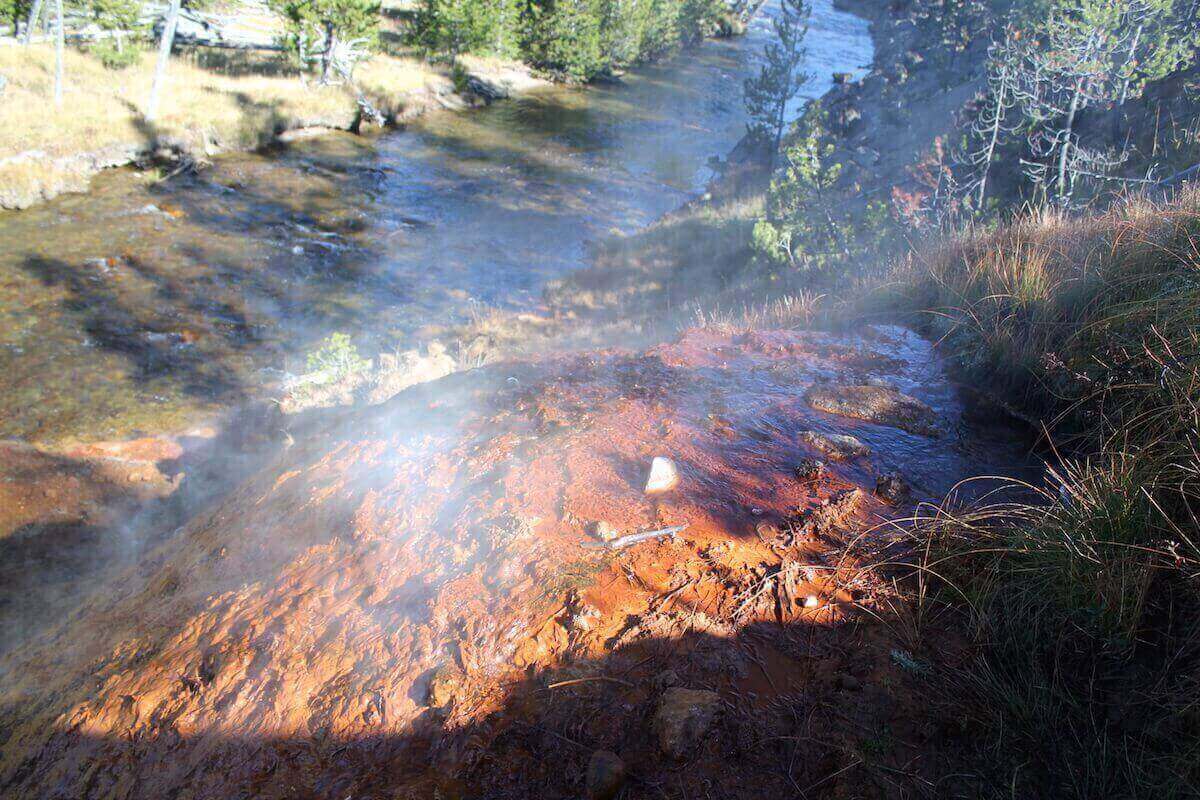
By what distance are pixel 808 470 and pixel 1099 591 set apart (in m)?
1.48

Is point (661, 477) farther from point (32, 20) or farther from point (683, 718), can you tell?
point (32, 20)

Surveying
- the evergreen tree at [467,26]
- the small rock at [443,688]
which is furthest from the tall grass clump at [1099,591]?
the evergreen tree at [467,26]

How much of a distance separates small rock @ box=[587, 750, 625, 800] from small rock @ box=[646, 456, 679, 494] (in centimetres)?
146

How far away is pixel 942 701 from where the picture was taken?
7.68 feet

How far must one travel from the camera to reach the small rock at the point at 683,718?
229 cm

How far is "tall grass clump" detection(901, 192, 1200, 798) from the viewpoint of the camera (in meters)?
2.05

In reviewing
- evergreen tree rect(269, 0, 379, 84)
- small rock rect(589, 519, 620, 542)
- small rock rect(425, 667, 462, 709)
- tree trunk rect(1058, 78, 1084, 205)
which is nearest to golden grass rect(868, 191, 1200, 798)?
small rock rect(589, 519, 620, 542)

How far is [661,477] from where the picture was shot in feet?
11.7

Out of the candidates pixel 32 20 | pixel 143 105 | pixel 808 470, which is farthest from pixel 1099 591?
pixel 32 20

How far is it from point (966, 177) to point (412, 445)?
9025 mm

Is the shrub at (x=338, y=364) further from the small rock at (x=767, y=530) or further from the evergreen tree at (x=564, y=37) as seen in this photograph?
the evergreen tree at (x=564, y=37)

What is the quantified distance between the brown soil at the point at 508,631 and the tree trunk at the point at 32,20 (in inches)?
875

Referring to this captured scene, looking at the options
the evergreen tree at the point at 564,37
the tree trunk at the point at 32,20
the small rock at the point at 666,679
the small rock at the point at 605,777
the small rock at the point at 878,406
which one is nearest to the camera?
the small rock at the point at 605,777

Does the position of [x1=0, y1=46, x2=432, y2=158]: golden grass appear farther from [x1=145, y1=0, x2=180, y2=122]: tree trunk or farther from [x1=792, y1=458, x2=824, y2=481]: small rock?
[x1=792, y1=458, x2=824, y2=481]: small rock
